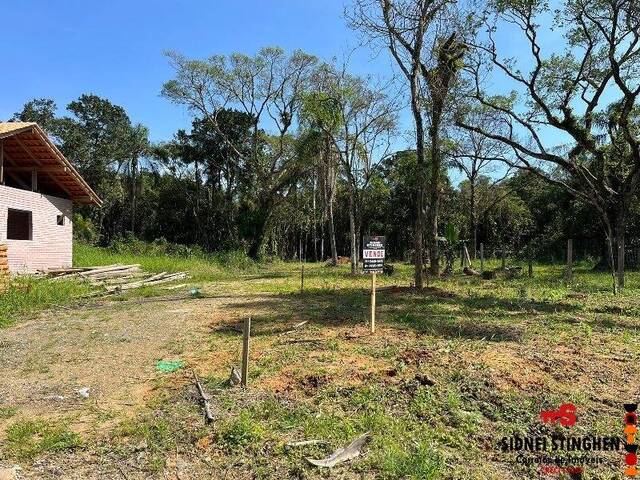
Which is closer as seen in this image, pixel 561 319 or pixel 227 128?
pixel 561 319

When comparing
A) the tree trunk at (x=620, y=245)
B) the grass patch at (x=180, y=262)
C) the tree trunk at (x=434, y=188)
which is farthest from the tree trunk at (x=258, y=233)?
the tree trunk at (x=620, y=245)

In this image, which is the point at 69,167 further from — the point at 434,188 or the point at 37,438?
the point at 37,438

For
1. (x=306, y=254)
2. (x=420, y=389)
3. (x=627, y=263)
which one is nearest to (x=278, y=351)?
(x=420, y=389)

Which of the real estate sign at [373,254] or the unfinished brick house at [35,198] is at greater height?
the unfinished brick house at [35,198]

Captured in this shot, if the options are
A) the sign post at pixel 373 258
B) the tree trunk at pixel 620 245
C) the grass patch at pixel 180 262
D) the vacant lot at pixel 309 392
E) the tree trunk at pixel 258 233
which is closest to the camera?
the vacant lot at pixel 309 392

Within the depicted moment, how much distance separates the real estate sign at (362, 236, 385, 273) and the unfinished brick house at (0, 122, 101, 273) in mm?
11105

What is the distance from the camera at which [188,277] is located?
61.9 feet

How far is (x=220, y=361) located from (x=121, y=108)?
30.2 metres

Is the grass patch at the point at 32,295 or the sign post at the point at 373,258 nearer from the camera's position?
the sign post at the point at 373,258

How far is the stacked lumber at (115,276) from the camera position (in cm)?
1445

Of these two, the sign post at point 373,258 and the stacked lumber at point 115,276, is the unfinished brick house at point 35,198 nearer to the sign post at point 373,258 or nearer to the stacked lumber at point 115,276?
the stacked lumber at point 115,276

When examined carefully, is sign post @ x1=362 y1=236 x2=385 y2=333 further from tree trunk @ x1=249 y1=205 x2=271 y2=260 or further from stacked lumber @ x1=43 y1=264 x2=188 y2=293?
tree trunk @ x1=249 y1=205 x2=271 y2=260

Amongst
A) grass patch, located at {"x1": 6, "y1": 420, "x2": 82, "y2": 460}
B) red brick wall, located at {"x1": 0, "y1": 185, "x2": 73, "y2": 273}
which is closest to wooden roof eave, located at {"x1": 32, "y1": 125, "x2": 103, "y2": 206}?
red brick wall, located at {"x1": 0, "y1": 185, "x2": 73, "y2": 273}

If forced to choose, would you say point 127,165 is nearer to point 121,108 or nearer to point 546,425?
point 121,108
